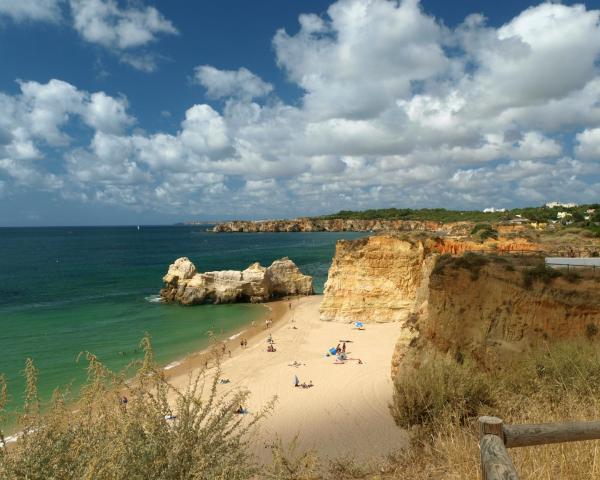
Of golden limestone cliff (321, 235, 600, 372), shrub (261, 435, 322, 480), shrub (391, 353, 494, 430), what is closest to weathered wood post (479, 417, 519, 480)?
shrub (261, 435, 322, 480)

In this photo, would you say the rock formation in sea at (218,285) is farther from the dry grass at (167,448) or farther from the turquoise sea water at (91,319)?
the dry grass at (167,448)

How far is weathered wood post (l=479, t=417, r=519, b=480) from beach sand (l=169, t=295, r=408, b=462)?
5767 millimetres

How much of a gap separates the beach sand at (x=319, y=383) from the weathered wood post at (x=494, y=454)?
5767 mm

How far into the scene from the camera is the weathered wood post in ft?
9.19

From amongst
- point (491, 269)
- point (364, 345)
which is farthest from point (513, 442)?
point (364, 345)

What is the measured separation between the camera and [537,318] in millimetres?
10805

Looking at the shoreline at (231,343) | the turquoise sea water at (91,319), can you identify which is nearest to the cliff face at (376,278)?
the shoreline at (231,343)

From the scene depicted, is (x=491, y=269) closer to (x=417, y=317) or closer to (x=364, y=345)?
(x=417, y=317)

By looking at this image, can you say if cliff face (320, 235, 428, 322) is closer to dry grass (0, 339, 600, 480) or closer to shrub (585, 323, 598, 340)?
shrub (585, 323, 598, 340)

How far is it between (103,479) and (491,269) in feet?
35.6

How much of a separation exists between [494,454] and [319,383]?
15.5m

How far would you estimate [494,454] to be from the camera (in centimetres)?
300

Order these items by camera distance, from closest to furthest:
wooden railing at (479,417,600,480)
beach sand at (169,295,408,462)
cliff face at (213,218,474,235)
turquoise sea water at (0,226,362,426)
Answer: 1. wooden railing at (479,417,600,480)
2. beach sand at (169,295,408,462)
3. turquoise sea water at (0,226,362,426)
4. cliff face at (213,218,474,235)

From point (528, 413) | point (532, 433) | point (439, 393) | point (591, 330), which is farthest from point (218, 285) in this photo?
point (532, 433)
